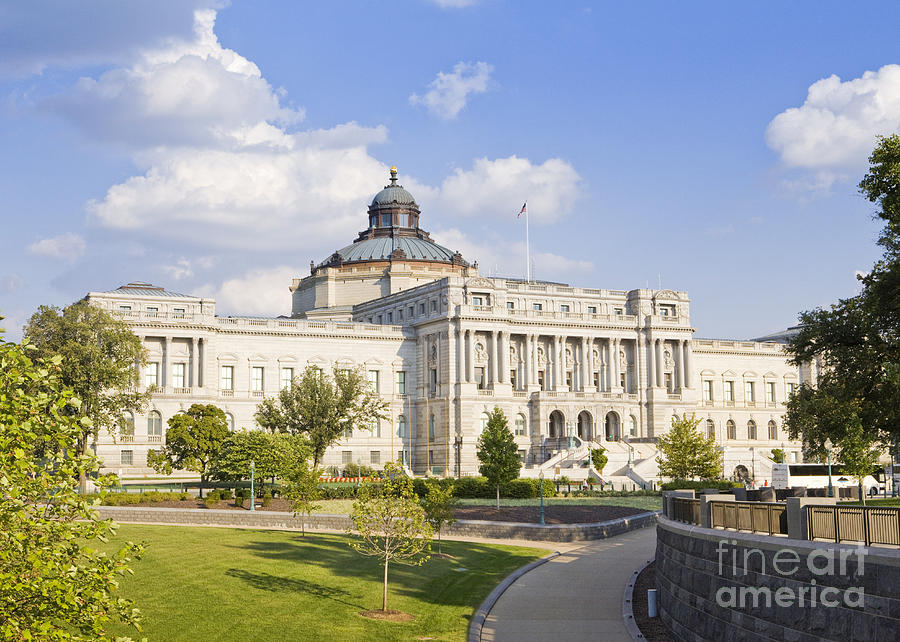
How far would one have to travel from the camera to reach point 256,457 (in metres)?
66.2

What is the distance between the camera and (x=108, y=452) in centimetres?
9781

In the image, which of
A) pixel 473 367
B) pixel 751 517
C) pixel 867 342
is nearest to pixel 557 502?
pixel 867 342

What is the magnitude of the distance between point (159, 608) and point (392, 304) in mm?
93385

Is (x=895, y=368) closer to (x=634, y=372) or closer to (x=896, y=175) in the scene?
(x=896, y=175)

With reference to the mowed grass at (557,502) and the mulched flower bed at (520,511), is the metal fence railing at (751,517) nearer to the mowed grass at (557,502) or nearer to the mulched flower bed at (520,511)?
the mulched flower bed at (520,511)

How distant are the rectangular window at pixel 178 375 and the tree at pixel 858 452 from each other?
66517mm

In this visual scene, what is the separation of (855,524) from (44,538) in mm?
15270

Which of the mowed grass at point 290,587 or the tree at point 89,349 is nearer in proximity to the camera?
the mowed grass at point 290,587

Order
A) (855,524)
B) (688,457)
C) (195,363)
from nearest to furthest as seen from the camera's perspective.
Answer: (855,524) → (688,457) → (195,363)

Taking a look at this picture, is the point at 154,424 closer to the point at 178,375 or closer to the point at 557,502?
the point at 178,375

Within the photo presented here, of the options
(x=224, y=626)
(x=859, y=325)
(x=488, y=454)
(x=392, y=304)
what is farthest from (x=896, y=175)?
(x=392, y=304)

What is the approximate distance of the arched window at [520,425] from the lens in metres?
112

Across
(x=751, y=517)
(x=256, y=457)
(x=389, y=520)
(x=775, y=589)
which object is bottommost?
(x=775, y=589)

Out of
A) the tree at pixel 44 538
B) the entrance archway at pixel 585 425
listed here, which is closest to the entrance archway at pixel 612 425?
the entrance archway at pixel 585 425
